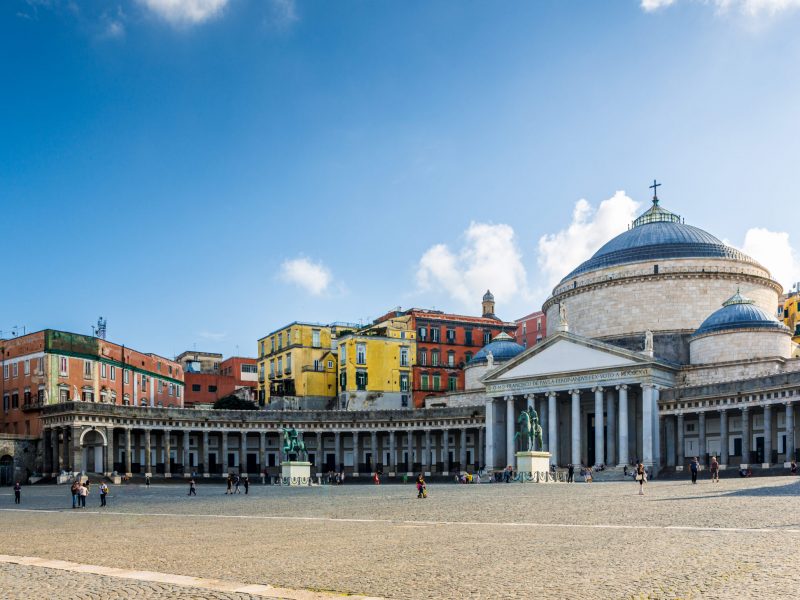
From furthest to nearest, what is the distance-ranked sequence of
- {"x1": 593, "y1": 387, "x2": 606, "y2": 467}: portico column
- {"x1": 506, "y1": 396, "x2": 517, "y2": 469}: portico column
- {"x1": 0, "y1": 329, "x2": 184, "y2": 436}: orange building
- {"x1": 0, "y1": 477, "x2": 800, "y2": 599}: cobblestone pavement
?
{"x1": 0, "y1": 329, "x2": 184, "y2": 436}: orange building < {"x1": 506, "y1": 396, "x2": 517, "y2": 469}: portico column < {"x1": 593, "y1": 387, "x2": 606, "y2": 467}: portico column < {"x1": 0, "y1": 477, "x2": 800, "y2": 599}: cobblestone pavement

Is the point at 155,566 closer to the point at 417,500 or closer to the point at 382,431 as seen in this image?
the point at 417,500

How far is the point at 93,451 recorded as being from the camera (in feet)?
253

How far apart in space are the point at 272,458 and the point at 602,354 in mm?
36390

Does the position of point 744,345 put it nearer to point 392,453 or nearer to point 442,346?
point 392,453

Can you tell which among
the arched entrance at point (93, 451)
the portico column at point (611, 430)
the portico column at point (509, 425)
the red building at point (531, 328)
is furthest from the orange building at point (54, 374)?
the red building at point (531, 328)

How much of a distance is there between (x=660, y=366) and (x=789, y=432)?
1252 centimetres

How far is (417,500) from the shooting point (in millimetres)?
35531

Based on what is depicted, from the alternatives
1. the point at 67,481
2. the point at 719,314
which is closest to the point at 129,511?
the point at 67,481

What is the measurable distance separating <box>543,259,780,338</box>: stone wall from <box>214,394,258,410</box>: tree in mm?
40961

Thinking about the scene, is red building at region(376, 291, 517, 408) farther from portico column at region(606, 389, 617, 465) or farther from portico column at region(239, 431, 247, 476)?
portico column at region(606, 389, 617, 465)

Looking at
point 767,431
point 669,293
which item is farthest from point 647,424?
point 669,293

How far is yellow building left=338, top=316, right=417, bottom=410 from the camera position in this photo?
92.9 metres

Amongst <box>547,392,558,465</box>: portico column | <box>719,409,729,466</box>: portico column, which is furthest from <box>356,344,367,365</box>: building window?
<box>719,409,729,466</box>: portico column

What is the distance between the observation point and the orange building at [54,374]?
2943 inches
